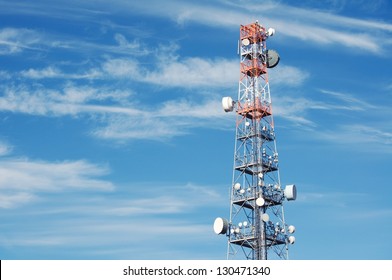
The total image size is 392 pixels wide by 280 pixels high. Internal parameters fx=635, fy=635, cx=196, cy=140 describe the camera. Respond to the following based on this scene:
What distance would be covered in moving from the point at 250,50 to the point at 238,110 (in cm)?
880

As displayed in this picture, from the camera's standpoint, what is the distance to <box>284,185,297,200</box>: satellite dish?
8048cm

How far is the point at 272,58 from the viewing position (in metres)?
87.4

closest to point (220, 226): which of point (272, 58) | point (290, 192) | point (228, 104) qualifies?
point (290, 192)

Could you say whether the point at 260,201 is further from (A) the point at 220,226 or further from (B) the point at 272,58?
(B) the point at 272,58

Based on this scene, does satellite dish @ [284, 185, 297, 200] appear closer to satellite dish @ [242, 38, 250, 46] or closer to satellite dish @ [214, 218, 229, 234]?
satellite dish @ [214, 218, 229, 234]

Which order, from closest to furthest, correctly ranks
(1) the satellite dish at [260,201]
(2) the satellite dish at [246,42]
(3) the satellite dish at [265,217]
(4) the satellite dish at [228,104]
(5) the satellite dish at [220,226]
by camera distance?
(1) the satellite dish at [260,201] < (5) the satellite dish at [220,226] < (3) the satellite dish at [265,217] < (4) the satellite dish at [228,104] < (2) the satellite dish at [246,42]

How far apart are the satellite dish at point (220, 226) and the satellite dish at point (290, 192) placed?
854 cm

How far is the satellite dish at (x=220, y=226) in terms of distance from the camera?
3100 inches

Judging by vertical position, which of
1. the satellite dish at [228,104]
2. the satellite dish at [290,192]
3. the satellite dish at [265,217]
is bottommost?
the satellite dish at [265,217]

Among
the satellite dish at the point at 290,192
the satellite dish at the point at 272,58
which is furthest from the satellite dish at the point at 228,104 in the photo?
the satellite dish at the point at 290,192

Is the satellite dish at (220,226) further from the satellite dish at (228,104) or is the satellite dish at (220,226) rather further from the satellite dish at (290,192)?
the satellite dish at (228,104)
